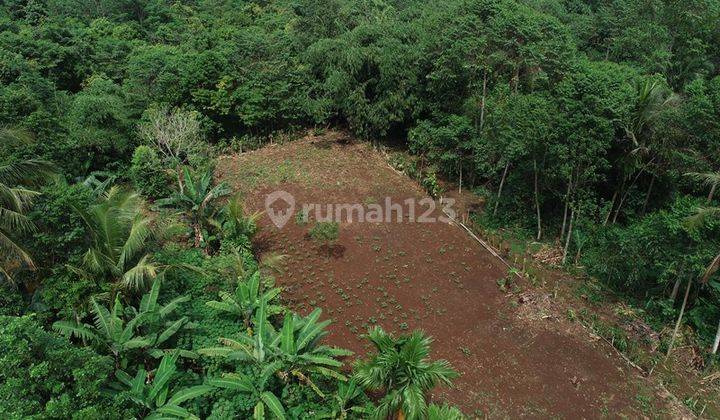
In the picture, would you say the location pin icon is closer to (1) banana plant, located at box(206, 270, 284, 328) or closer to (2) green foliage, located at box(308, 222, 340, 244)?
(2) green foliage, located at box(308, 222, 340, 244)

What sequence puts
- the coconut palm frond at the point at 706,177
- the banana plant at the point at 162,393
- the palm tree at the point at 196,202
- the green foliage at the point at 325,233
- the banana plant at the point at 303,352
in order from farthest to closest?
1. the green foliage at the point at 325,233
2. the palm tree at the point at 196,202
3. the coconut palm frond at the point at 706,177
4. the banana plant at the point at 303,352
5. the banana plant at the point at 162,393

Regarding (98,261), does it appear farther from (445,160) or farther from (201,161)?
(445,160)

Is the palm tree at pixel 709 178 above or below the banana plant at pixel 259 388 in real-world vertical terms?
above

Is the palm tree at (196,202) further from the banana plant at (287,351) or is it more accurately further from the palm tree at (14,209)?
the banana plant at (287,351)

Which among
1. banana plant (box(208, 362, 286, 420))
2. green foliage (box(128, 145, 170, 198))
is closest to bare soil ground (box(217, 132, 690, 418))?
green foliage (box(128, 145, 170, 198))

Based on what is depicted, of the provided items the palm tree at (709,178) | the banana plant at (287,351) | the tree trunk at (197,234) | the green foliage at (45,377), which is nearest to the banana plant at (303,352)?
the banana plant at (287,351)

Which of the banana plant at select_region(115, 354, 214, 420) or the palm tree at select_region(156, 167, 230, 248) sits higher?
the palm tree at select_region(156, 167, 230, 248)
